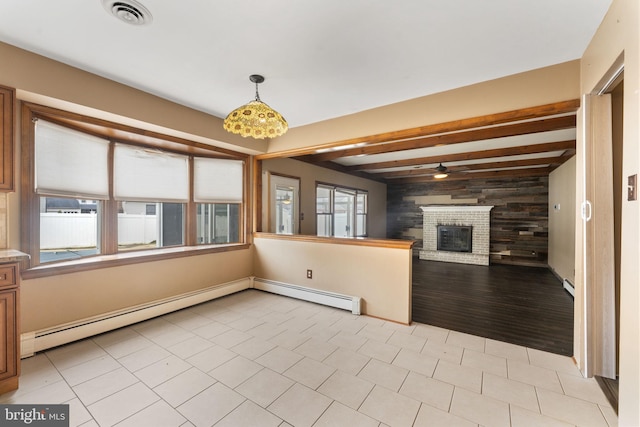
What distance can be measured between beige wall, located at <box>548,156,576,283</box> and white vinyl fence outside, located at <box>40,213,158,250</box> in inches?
251

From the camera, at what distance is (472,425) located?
163 centimetres

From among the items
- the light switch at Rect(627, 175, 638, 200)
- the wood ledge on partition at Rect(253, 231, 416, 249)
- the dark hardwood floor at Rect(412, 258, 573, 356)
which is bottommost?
the dark hardwood floor at Rect(412, 258, 573, 356)

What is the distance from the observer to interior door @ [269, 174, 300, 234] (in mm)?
4871

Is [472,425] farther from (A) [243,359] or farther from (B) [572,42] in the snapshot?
(B) [572,42]

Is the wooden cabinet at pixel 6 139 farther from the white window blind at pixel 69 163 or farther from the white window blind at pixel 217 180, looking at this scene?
the white window blind at pixel 217 180

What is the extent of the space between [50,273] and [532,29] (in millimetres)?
4372

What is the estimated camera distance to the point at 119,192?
3.13m

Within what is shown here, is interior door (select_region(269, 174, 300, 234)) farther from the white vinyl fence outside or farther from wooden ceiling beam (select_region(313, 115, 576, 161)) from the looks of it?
the white vinyl fence outside

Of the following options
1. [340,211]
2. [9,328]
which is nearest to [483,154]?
[340,211]

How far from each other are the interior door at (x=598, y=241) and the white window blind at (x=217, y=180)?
4062 mm

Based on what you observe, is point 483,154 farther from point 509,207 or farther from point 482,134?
point 509,207

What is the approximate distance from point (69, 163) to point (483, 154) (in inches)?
238

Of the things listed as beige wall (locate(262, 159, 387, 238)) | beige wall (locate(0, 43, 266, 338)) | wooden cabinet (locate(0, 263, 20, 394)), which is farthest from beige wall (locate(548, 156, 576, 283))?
wooden cabinet (locate(0, 263, 20, 394))

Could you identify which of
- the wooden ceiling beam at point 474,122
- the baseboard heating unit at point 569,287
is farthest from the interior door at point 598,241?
the baseboard heating unit at point 569,287
